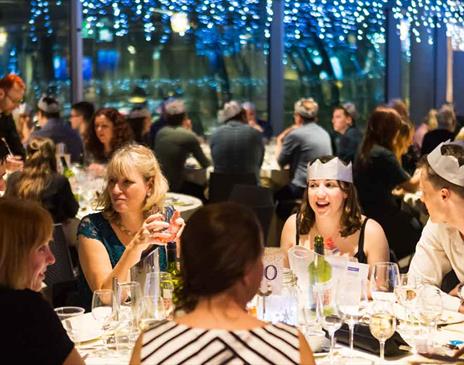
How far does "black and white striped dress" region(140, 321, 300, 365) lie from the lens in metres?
1.99

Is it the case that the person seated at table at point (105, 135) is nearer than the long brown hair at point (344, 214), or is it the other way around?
the long brown hair at point (344, 214)

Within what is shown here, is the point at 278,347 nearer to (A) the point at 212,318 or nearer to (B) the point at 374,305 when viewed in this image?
(A) the point at 212,318

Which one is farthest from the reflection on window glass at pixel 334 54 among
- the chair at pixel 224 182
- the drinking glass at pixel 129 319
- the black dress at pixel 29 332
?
the black dress at pixel 29 332

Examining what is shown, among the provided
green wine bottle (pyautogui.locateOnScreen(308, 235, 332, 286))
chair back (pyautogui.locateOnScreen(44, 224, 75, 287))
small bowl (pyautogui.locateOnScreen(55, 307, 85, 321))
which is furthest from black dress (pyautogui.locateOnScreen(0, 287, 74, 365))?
chair back (pyautogui.locateOnScreen(44, 224, 75, 287))

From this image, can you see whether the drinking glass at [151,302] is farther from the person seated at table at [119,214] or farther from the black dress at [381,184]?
the black dress at [381,184]

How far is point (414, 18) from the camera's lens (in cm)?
1302

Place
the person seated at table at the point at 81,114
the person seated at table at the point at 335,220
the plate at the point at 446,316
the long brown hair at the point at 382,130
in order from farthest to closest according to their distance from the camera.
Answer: the person seated at table at the point at 81,114 → the long brown hair at the point at 382,130 → the person seated at table at the point at 335,220 → the plate at the point at 446,316

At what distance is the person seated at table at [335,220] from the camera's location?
4121 millimetres

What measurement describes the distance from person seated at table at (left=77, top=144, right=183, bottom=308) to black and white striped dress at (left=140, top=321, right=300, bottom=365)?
Result: 1.87m

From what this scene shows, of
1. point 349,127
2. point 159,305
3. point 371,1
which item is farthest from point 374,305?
point 371,1

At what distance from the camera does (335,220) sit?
4.20 meters

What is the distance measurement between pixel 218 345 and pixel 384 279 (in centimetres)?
145

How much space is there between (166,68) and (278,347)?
10.2 metres

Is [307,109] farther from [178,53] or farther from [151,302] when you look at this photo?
[151,302]
